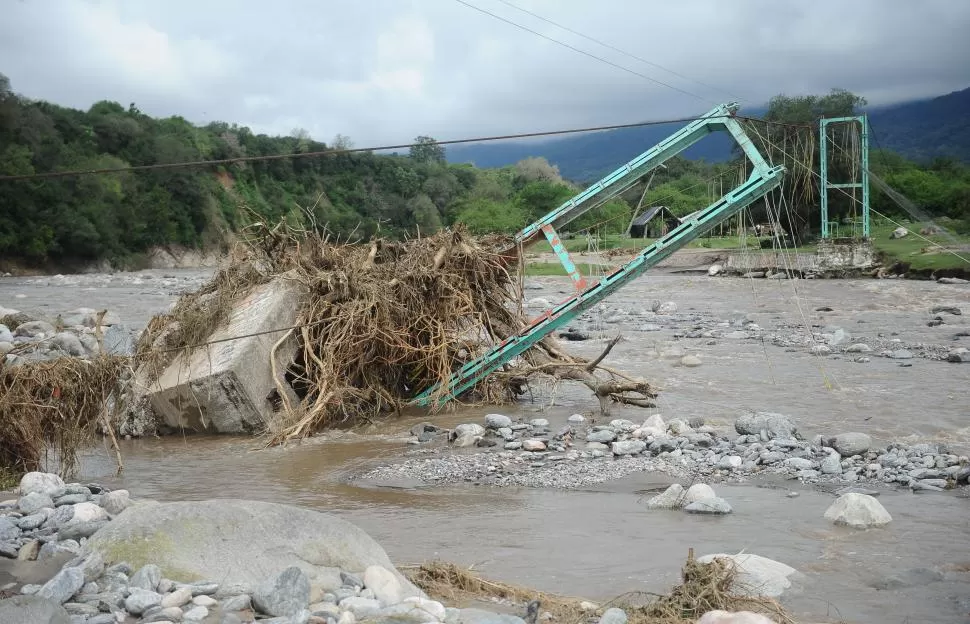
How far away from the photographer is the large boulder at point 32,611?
350 centimetres

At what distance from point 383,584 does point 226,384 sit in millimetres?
5267

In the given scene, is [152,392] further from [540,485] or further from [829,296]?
[829,296]

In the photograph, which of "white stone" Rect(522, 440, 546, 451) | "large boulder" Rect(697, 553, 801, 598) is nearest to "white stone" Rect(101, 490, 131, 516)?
"white stone" Rect(522, 440, 546, 451)

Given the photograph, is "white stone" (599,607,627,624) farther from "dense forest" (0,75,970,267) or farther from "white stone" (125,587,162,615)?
"dense forest" (0,75,970,267)

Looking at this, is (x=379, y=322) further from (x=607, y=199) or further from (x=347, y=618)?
(x=347, y=618)

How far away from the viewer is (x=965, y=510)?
619 centimetres

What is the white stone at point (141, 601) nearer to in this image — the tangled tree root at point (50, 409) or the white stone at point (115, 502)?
the white stone at point (115, 502)

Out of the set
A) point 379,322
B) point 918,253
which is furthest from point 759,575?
point 918,253

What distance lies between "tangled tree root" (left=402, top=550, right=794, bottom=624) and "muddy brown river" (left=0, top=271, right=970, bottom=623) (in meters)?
0.24

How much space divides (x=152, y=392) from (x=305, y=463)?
7.32ft

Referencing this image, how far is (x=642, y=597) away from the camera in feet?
15.4

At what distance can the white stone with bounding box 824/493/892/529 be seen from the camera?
5.84m

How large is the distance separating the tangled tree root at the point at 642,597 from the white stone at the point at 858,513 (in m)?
1.66

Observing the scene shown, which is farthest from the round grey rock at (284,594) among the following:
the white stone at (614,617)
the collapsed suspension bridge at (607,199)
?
the collapsed suspension bridge at (607,199)
